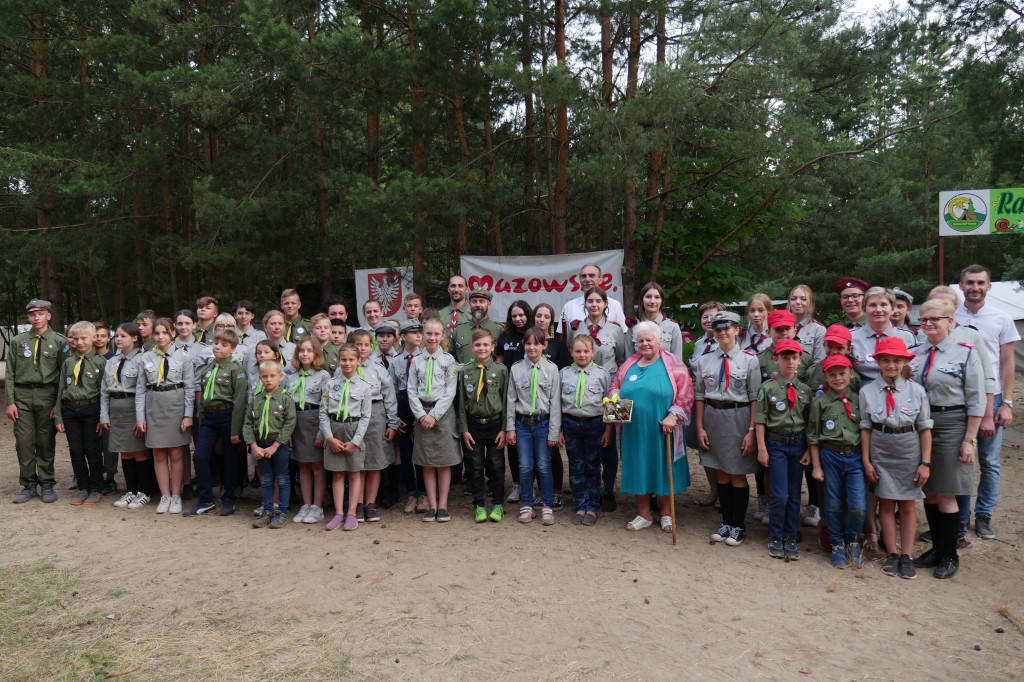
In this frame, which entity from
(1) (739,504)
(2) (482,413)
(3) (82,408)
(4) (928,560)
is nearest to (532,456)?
(2) (482,413)

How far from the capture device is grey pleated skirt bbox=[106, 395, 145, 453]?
6.09 m

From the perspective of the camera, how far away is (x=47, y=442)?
21.5ft

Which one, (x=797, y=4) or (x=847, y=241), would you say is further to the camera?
(x=847, y=241)

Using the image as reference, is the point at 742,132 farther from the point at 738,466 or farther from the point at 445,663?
the point at 445,663

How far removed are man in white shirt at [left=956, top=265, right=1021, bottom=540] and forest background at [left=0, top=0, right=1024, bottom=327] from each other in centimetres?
299

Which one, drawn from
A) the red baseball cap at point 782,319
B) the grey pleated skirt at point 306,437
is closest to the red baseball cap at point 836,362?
the red baseball cap at point 782,319

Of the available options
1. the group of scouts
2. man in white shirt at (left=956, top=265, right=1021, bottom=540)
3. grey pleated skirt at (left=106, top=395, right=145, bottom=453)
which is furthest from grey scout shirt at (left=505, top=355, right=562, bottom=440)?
grey pleated skirt at (left=106, top=395, right=145, bottom=453)

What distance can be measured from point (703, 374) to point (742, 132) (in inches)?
150

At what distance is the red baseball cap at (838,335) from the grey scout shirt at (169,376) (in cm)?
520

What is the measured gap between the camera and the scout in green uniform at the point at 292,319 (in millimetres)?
6749

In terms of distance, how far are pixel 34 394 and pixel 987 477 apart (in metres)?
8.26

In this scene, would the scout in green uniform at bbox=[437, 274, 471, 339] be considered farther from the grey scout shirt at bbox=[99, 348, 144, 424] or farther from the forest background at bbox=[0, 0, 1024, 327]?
the grey scout shirt at bbox=[99, 348, 144, 424]

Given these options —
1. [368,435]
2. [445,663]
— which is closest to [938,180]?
[368,435]

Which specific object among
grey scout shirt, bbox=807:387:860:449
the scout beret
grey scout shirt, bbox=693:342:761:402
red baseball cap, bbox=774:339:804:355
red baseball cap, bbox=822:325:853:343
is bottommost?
grey scout shirt, bbox=807:387:860:449
